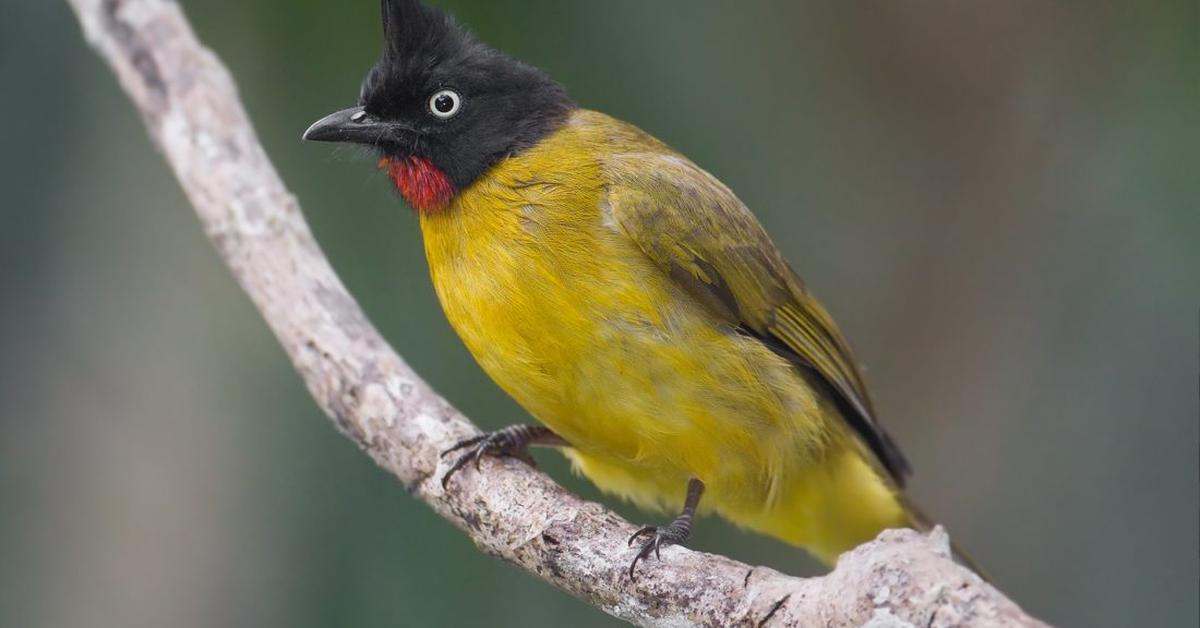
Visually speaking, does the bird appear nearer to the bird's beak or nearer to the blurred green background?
the bird's beak

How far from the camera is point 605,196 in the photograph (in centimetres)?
354

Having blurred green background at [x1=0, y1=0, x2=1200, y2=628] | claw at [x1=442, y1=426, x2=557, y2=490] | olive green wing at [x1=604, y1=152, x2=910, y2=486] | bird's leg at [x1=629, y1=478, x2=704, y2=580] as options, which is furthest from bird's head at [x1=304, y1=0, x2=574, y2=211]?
bird's leg at [x1=629, y1=478, x2=704, y2=580]

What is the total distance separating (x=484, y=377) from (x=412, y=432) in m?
1.49

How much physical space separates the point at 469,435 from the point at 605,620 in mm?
2066

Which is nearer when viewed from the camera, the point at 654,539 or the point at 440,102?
the point at 654,539

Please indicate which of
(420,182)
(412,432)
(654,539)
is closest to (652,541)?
(654,539)

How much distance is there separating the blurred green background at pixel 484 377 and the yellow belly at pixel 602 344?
133cm

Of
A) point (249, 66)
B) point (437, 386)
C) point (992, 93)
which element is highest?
point (992, 93)

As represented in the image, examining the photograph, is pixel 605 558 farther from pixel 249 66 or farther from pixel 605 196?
pixel 249 66

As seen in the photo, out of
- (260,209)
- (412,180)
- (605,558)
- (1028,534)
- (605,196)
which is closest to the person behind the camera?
(605,558)

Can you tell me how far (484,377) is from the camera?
5109 mm

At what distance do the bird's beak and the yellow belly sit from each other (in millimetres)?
294

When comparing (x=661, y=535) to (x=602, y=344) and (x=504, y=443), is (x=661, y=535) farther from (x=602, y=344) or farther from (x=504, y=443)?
(x=504, y=443)

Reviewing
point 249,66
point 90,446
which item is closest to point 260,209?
point 249,66
